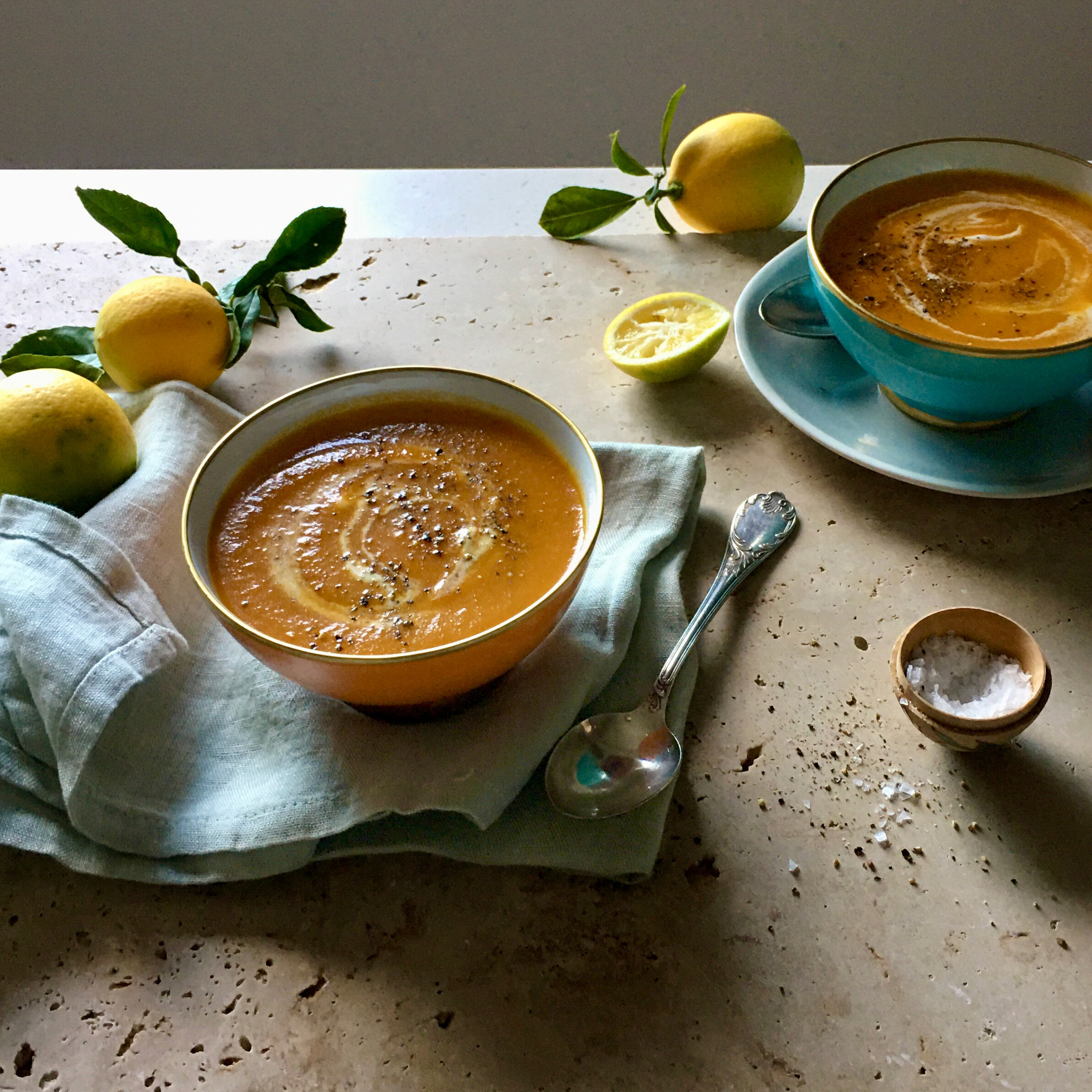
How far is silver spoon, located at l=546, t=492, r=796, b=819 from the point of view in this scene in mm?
837

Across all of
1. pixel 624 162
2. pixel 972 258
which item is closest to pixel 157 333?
pixel 624 162

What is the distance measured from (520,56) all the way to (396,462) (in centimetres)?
203

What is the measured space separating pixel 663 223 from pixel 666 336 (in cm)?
28

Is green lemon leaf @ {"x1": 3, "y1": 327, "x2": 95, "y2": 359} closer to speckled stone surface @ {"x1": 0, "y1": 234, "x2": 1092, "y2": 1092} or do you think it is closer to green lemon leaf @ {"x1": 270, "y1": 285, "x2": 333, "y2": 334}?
green lemon leaf @ {"x1": 270, "y1": 285, "x2": 333, "y2": 334}

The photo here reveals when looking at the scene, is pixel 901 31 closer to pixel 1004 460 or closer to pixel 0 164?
pixel 1004 460

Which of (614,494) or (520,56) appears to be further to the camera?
(520,56)

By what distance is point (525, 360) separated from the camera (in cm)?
129

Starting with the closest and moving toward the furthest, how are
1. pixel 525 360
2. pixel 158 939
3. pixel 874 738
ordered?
1. pixel 158 939
2. pixel 874 738
3. pixel 525 360

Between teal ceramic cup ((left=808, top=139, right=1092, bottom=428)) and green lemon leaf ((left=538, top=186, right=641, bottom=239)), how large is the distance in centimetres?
38

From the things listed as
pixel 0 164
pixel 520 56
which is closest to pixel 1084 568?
pixel 520 56

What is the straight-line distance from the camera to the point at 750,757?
90cm

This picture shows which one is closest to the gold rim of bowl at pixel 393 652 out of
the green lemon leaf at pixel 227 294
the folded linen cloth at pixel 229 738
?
the folded linen cloth at pixel 229 738

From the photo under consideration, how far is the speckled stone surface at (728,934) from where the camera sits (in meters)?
0.74

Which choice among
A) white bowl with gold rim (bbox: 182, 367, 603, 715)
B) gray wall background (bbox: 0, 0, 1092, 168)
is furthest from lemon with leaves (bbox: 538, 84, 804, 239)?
gray wall background (bbox: 0, 0, 1092, 168)
